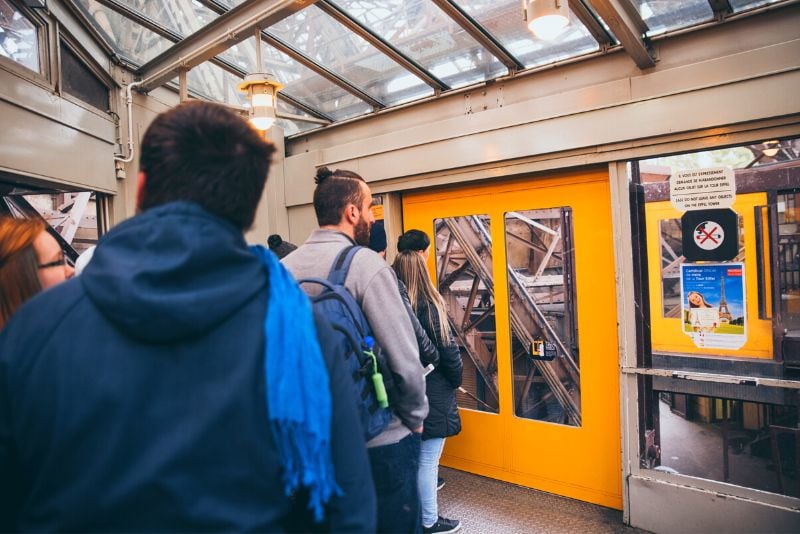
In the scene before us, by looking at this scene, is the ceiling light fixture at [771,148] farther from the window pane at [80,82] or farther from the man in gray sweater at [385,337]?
the window pane at [80,82]

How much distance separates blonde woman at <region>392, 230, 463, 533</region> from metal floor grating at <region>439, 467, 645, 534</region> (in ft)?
0.89

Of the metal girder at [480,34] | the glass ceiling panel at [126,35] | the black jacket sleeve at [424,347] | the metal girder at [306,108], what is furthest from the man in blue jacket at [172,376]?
the metal girder at [306,108]

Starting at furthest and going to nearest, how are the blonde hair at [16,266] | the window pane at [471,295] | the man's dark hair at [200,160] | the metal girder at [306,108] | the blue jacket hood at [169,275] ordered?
the metal girder at [306,108] → the window pane at [471,295] → the blonde hair at [16,266] → the man's dark hair at [200,160] → the blue jacket hood at [169,275]

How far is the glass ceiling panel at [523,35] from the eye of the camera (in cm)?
330

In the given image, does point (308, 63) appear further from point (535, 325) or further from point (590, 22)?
point (535, 325)

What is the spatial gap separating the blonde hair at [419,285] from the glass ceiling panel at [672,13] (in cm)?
204

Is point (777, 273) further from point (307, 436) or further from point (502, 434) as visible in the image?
point (307, 436)

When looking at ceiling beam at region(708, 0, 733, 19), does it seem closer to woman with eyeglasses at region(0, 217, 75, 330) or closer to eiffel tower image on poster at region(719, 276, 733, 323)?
eiffel tower image on poster at region(719, 276, 733, 323)

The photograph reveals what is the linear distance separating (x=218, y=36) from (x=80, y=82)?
3.90 feet

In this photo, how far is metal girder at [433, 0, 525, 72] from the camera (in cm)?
332

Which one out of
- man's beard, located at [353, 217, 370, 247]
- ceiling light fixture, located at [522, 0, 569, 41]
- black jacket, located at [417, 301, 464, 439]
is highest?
ceiling light fixture, located at [522, 0, 569, 41]

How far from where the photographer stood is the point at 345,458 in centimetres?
107

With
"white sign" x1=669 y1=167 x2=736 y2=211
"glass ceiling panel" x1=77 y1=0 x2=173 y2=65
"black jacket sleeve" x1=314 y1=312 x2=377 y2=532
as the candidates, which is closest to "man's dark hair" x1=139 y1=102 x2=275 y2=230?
"black jacket sleeve" x1=314 y1=312 x2=377 y2=532

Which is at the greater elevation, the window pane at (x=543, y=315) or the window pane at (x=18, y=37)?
the window pane at (x=18, y=37)
